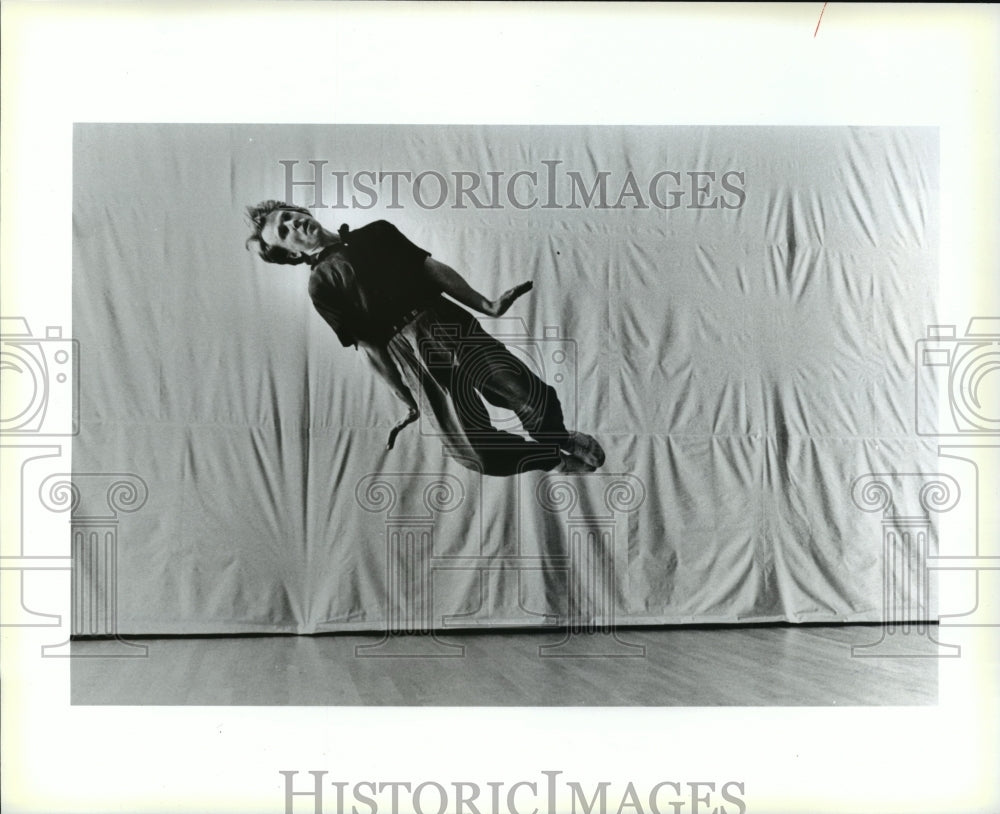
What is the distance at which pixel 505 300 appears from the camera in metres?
5.84

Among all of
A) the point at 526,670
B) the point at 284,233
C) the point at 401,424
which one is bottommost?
the point at 526,670

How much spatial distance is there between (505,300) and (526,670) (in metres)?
1.98

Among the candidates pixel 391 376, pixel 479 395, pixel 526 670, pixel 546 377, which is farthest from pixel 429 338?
pixel 526 670

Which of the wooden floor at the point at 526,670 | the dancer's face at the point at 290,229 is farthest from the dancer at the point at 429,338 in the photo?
the wooden floor at the point at 526,670

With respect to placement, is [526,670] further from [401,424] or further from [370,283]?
[370,283]

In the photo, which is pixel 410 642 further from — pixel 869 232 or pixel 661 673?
pixel 869 232

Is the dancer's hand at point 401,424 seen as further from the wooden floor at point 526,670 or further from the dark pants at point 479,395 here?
the wooden floor at point 526,670

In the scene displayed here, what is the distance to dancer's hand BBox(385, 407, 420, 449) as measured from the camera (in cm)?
577

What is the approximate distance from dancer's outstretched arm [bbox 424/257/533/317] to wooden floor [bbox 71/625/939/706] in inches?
69.0

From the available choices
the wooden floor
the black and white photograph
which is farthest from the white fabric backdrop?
the wooden floor

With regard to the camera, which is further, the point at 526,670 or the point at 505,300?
the point at 505,300

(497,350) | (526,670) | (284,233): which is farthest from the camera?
(497,350)

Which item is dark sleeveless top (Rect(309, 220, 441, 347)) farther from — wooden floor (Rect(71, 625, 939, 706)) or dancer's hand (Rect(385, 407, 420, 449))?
wooden floor (Rect(71, 625, 939, 706))

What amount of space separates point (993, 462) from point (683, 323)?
67.4 inches
